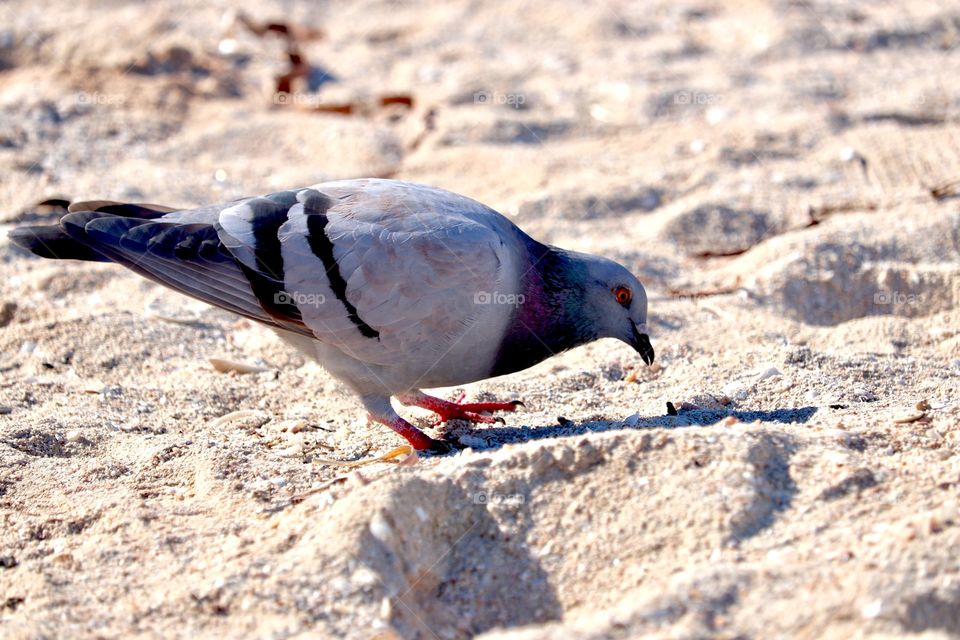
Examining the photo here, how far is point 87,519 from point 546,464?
5.16 feet

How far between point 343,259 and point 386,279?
0.20 meters

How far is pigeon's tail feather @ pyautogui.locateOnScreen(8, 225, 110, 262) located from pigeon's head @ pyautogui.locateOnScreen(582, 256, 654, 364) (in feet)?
6.83

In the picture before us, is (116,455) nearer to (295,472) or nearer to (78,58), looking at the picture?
(295,472)

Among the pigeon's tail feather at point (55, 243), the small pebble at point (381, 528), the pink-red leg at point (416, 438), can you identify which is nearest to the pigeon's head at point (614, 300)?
the pink-red leg at point (416, 438)

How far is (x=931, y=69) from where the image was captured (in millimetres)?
8883

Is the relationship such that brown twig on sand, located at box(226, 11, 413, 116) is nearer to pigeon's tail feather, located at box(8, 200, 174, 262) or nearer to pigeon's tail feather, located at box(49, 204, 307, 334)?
pigeon's tail feather, located at box(49, 204, 307, 334)

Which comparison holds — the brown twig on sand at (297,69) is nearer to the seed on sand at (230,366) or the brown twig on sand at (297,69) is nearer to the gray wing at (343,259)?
the seed on sand at (230,366)

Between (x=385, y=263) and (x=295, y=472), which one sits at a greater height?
(x=385, y=263)

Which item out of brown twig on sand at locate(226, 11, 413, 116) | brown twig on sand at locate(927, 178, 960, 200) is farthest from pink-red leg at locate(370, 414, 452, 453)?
brown twig on sand at locate(226, 11, 413, 116)

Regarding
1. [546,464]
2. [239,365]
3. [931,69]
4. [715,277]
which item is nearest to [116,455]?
[239,365]

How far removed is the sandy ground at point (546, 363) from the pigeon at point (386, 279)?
1.03 feet

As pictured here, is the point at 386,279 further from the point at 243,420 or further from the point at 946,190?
the point at 946,190

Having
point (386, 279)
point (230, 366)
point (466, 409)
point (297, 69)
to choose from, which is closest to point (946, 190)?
point (466, 409)

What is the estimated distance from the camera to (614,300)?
182 inches
